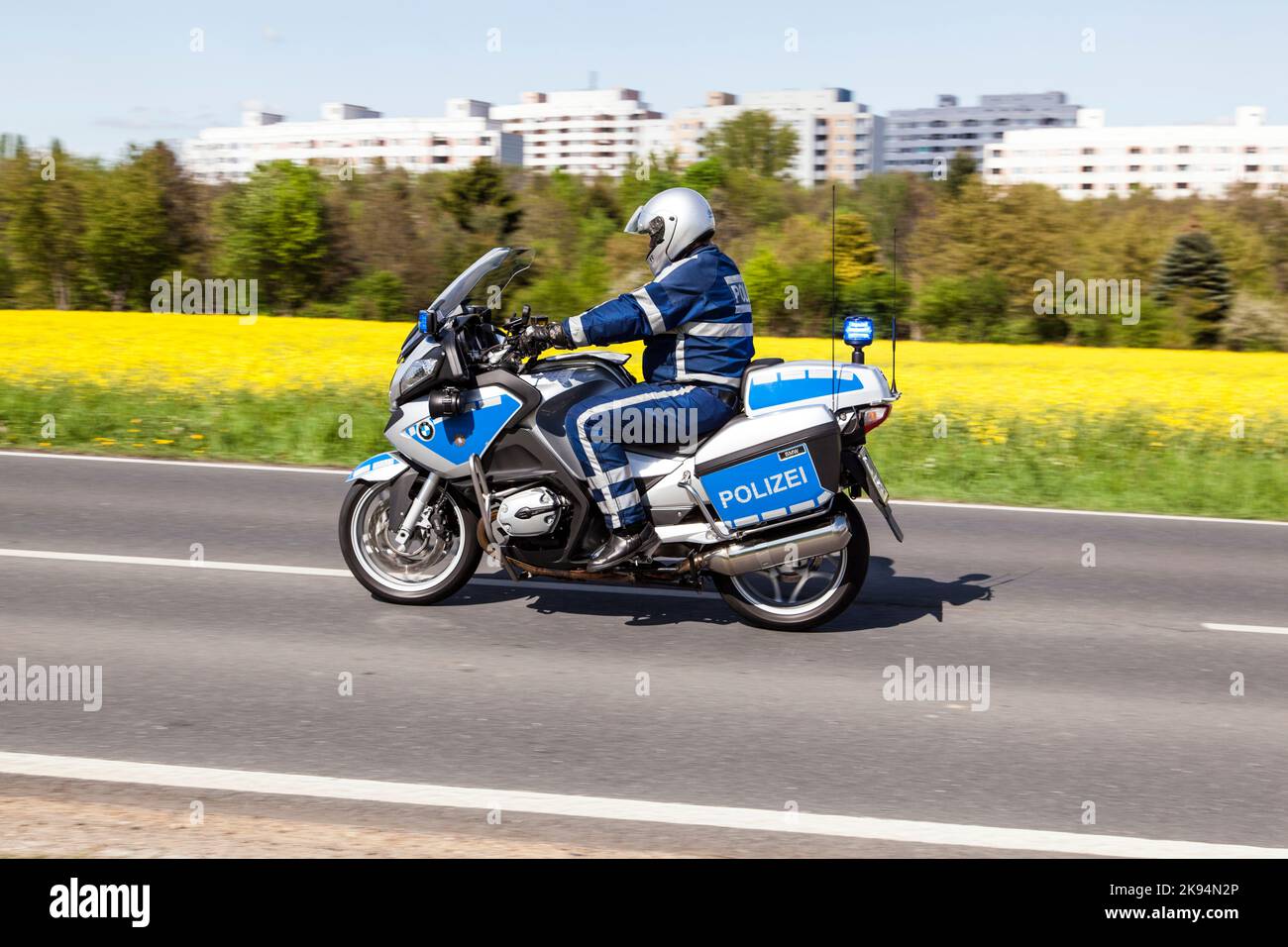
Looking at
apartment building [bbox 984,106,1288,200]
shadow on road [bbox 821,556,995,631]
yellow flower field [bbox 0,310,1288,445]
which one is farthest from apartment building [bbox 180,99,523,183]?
shadow on road [bbox 821,556,995,631]

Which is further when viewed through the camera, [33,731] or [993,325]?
[993,325]

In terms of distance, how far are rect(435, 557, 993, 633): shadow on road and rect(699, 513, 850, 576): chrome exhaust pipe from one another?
48cm

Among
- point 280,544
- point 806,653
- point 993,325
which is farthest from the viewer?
point 993,325

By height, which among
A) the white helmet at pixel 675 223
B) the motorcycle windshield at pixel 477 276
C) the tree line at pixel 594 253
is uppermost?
the tree line at pixel 594 253

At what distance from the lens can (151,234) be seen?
3869 centimetres

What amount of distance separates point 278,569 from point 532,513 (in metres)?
1.97

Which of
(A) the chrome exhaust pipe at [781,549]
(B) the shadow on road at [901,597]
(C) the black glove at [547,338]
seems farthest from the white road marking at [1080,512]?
(C) the black glove at [547,338]

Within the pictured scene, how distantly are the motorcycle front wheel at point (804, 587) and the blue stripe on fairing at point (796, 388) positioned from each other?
0.53 metres

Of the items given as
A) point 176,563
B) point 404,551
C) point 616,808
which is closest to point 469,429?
point 404,551

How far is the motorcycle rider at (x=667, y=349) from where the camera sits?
6.82 m

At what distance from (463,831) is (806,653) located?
264 centimetres

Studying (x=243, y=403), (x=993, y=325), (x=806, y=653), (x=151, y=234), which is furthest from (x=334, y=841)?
(x=151, y=234)

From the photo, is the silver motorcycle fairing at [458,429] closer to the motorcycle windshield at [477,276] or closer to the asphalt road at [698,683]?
the motorcycle windshield at [477,276]
